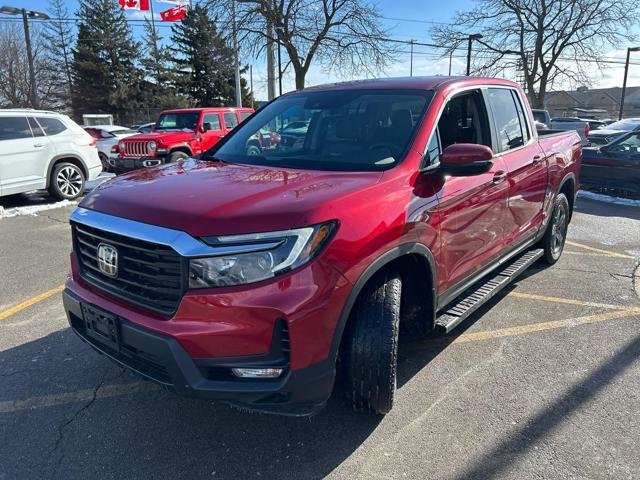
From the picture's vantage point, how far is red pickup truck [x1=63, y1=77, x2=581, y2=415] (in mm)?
2268

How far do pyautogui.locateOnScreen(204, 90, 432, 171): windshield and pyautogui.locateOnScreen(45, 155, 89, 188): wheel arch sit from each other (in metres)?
7.05

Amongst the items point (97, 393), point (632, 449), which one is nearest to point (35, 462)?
point (97, 393)

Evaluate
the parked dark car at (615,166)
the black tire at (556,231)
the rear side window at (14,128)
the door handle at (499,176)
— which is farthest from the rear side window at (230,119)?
the door handle at (499,176)

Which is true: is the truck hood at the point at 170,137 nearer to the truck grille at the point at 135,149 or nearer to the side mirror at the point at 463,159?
the truck grille at the point at 135,149

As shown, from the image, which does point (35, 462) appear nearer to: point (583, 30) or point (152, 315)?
point (152, 315)

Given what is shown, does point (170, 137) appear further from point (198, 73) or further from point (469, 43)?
point (198, 73)

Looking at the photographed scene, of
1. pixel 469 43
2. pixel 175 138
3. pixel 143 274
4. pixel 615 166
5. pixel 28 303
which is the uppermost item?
pixel 469 43

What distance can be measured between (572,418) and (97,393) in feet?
9.58

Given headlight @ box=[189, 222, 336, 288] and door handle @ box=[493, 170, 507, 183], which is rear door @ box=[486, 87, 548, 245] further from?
headlight @ box=[189, 222, 336, 288]

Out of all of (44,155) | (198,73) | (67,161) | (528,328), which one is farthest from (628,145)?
(198,73)

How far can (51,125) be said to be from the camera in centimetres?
976

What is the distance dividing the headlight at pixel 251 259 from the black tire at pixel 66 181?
28.6 feet

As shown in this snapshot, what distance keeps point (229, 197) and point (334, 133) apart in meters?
1.27

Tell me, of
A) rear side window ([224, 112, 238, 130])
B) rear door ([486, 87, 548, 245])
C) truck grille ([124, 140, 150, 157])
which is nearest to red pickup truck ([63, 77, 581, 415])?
rear door ([486, 87, 548, 245])
